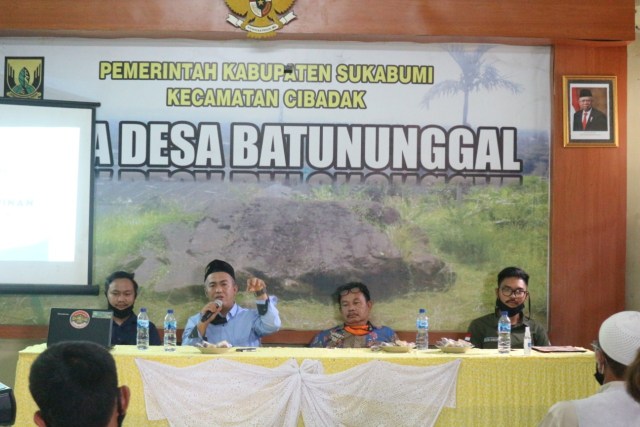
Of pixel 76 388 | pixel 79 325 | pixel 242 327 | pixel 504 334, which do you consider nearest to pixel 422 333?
pixel 504 334

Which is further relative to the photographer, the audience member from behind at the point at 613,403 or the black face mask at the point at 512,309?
the black face mask at the point at 512,309

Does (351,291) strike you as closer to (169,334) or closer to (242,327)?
(242,327)

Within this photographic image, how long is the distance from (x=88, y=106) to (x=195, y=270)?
125 centimetres

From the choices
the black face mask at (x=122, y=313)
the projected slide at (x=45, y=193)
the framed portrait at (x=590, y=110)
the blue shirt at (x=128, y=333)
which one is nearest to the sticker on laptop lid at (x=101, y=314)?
the blue shirt at (x=128, y=333)

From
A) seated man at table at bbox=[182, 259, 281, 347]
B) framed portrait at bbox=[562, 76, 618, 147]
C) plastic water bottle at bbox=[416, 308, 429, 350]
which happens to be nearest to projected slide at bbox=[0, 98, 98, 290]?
seated man at table at bbox=[182, 259, 281, 347]

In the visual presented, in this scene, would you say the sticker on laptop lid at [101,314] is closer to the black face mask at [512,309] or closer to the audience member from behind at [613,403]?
the black face mask at [512,309]

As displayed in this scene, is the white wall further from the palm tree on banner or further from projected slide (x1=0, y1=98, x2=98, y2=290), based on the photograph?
projected slide (x1=0, y1=98, x2=98, y2=290)

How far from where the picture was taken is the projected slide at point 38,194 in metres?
5.72

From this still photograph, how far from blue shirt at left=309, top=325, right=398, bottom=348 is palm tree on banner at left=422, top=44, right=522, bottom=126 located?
148cm

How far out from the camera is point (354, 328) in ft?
18.4

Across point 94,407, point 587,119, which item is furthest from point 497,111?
point 94,407

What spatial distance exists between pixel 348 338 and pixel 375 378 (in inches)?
39.5

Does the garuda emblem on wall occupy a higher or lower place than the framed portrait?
higher

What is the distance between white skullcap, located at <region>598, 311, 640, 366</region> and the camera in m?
2.63
